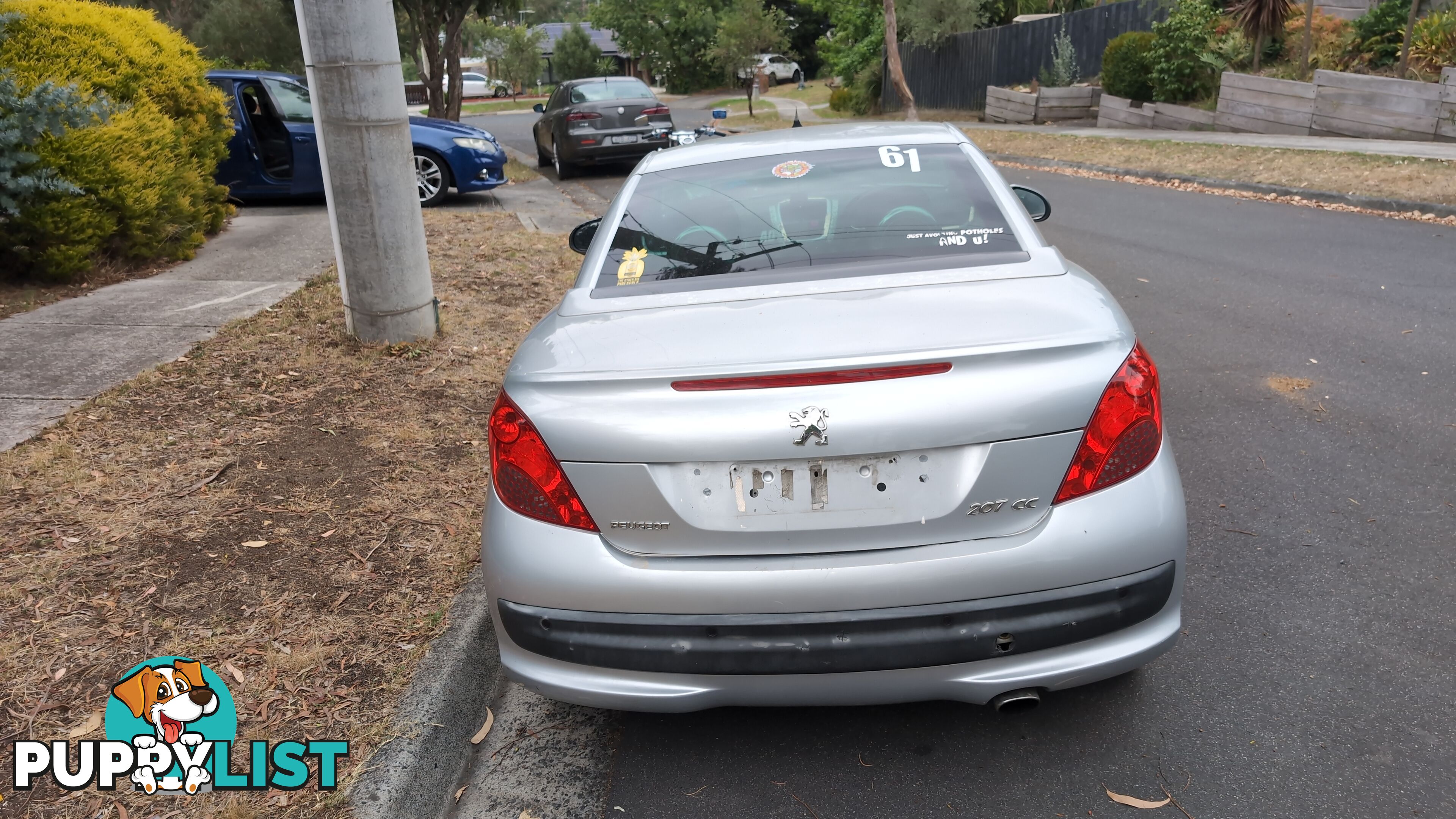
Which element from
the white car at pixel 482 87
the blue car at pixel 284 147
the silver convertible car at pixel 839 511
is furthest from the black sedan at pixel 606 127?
the white car at pixel 482 87

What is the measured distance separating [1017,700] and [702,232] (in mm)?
1716

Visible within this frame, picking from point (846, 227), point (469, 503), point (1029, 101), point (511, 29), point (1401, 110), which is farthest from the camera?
point (511, 29)

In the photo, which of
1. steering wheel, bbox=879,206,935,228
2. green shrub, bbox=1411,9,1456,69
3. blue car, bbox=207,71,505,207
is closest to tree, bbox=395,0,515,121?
blue car, bbox=207,71,505,207

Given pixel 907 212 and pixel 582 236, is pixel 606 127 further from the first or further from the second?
pixel 907 212

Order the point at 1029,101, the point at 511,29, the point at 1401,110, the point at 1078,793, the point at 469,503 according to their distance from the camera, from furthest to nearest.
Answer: the point at 511,29 < the point at 1029,101 < the point at 1401,110 < the point at 469,503 < the point at 1078,793

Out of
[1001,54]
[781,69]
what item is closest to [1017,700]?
[1001,54]

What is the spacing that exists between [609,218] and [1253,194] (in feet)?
36.0

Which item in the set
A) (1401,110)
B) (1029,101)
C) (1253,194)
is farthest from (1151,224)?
(1029,101)

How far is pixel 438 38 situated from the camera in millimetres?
21219

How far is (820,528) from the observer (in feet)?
7.55

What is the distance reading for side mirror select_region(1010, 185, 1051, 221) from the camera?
425 centimetres

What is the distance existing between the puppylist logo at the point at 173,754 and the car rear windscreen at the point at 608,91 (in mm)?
13716

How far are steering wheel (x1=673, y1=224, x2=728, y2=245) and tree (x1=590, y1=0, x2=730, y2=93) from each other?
176 ft

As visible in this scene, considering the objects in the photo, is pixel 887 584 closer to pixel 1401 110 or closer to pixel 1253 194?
pixel 1253 194
